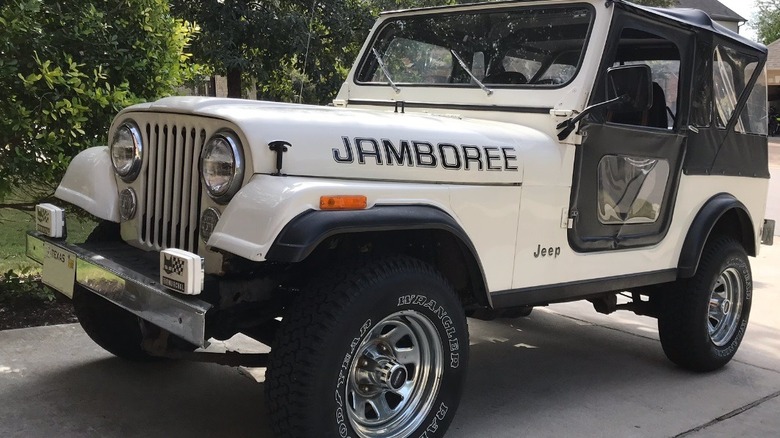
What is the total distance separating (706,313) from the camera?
4465 mm

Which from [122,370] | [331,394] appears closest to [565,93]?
[331,394]

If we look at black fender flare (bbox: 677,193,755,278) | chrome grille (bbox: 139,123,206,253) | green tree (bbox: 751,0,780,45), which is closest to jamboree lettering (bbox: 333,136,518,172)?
chrome grille (bbox: 139,123,206,253)

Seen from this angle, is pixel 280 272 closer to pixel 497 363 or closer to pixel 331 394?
pixel 331 394

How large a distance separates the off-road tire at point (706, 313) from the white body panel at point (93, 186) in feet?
10.3

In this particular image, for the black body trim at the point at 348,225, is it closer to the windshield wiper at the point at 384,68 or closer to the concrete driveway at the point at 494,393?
the concrete driveway at the point at 494,393

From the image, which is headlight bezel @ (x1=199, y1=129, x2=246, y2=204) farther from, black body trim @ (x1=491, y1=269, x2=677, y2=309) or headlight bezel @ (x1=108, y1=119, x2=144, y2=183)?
black body trim @ (x1=491, y1=269, x2=677, y2=309)

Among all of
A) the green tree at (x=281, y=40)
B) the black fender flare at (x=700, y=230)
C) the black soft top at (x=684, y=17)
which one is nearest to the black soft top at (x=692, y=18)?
the black soft top at (x=684, y=17)

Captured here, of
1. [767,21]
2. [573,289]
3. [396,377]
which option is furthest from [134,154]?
[767,21]

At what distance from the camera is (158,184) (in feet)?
10.4

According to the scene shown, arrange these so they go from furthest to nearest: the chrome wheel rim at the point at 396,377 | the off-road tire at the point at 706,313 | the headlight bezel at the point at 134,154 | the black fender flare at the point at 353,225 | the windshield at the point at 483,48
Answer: the off-road tire at the point at 706,313 < the windshield at the point at 483,48 < the headlight bezel at the point at 134,154 < the chrome wheel rim at the point at 396,377 < the black fender flare at the point at 353,225

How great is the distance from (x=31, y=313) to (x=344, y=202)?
3076mm

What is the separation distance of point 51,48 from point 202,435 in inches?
102

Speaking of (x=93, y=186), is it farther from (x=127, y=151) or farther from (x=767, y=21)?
(x=767, y=21)

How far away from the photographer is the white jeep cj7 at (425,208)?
8.84 feet
